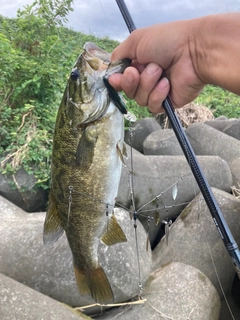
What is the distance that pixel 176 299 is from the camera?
132 inches

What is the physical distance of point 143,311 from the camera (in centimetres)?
324

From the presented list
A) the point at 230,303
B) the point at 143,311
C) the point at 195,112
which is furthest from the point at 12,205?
the point at 195,112

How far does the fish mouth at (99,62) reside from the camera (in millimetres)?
1779

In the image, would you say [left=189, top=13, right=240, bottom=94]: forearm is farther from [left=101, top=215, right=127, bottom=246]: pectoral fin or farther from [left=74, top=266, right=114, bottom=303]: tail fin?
[left=74, top=266, right=114, bottom=303]: tail fin

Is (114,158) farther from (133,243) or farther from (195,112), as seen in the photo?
(195,112)

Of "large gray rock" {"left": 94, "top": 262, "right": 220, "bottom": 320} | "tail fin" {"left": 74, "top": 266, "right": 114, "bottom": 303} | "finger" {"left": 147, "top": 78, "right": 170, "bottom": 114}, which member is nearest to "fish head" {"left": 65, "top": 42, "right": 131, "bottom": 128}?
"finger" {"left": 147, "top": 78, "right": 170, "bottom": 114}

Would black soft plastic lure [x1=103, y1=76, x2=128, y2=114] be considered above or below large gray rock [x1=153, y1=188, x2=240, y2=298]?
above

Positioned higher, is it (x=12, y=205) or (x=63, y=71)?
(x=63, y=71)

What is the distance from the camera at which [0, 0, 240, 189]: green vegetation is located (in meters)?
4.72

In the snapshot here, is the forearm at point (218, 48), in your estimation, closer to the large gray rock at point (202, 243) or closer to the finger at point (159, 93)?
the finger at point (159, 93)

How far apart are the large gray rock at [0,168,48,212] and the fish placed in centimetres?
249

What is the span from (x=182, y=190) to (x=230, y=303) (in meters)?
1.26

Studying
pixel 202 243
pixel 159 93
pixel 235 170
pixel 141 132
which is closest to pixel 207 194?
pixel 159 93

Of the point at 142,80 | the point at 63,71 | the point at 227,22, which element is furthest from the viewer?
the point at 63,71
